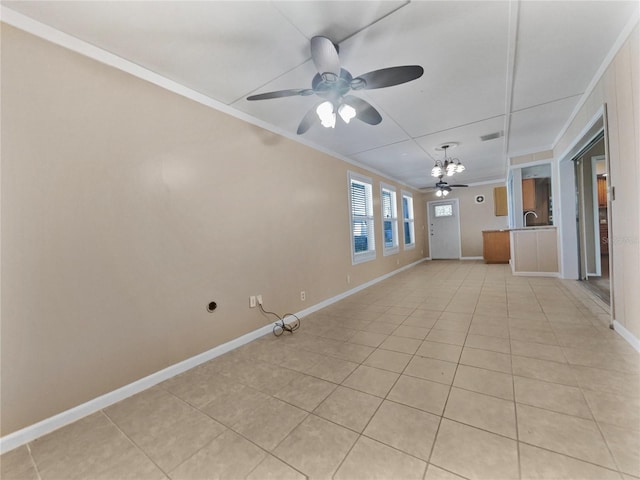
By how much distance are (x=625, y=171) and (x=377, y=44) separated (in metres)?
2.21

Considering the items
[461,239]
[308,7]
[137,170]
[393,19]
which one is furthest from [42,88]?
[461,239]

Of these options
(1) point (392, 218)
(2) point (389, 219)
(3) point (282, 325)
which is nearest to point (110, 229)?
(3) point (282, 325)

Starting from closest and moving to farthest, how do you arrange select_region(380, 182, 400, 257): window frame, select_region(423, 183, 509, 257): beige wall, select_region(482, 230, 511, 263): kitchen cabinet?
1. select_region(380, 182, 400, 257): window frame
2. select_region(482, 230, 511, 263): kitchen cabinet
3. select_region(423, 183, 509, 257): beige wall

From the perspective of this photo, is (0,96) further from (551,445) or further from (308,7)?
(551,445)

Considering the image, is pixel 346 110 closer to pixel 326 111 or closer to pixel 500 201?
pixel 326 111

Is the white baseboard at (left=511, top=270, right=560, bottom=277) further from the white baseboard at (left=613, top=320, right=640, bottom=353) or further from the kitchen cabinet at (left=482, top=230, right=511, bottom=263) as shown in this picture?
the white baseboard at (left=613, top=320, right=640, bottom=353)

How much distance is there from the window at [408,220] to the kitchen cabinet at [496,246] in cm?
190

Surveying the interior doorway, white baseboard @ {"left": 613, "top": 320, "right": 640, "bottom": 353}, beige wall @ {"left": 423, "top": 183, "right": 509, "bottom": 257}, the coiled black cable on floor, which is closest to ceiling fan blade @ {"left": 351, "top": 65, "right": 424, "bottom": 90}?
the coiled black cable on floor

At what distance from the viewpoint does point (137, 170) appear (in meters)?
1.93

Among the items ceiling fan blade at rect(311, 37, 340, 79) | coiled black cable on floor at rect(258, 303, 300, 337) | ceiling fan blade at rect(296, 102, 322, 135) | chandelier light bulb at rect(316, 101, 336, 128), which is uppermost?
ceiling fan blade at rect(311, 37, 340, 79)

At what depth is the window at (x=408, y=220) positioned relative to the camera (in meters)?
7.23

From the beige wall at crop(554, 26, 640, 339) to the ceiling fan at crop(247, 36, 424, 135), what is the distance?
1721 millimetres

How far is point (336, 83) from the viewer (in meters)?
1.84

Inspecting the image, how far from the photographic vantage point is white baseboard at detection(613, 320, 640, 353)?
6.46 ft
